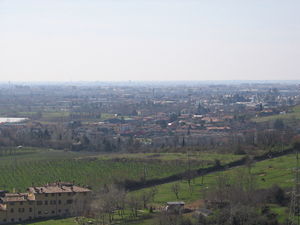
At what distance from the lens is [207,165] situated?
42406 millimetres

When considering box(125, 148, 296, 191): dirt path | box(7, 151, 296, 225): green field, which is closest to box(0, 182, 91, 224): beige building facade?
box(7, 151, 296, 225): green field

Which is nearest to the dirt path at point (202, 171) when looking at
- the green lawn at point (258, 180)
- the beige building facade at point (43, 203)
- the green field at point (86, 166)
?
the green field at point (86, 166)

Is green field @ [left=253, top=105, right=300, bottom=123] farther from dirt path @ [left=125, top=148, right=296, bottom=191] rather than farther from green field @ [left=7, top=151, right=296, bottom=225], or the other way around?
green field @ [left=7, top=151, right=296, bottom=225]

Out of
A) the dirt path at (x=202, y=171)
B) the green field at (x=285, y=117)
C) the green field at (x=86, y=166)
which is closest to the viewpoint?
the dirt path at (x=202, y=171)

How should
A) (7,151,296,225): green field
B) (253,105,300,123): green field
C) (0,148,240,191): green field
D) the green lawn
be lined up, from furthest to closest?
(253,105,300,123): green field
(0,148,240,191): green field
the green lawn
(7,151,296,225): green field

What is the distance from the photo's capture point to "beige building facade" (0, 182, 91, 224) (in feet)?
94.9

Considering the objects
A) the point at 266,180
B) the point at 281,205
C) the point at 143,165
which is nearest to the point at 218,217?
the point at 281,205

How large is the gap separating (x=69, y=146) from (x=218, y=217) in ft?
102

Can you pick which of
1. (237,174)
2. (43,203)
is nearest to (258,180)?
(237,174)

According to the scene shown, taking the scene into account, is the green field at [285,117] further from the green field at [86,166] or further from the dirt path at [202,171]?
the green field at [86,166]

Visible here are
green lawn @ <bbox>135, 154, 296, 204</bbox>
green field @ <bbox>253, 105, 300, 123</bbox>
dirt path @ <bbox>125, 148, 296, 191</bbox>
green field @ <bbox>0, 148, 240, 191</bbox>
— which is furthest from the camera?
green field @ <bbox>253, 105, 300, 123</bbox>

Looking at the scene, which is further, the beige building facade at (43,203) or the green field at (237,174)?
the beige building facade at (43,203)

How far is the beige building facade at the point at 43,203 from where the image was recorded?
28922mm

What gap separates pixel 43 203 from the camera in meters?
30.1
